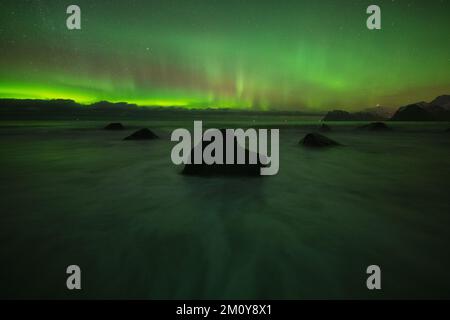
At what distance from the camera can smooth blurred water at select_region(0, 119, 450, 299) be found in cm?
283

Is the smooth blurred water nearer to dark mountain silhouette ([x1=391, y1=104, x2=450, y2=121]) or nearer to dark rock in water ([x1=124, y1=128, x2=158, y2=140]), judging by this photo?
dark rock in water ([x1=124, y1=128, x2=158, y2=140])

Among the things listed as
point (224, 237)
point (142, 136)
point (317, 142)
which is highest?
point (142, 136)

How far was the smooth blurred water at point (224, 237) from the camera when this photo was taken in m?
2.83

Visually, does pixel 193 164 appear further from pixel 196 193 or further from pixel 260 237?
pixel 260 237

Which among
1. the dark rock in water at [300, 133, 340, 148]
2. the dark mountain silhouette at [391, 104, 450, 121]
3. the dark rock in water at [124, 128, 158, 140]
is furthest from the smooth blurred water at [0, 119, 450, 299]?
the dark mountain silhouette at [391, 104, 450, 121]

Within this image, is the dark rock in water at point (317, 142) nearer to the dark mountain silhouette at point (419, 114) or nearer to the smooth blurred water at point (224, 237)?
the smooth blurred water at point (224, 237)

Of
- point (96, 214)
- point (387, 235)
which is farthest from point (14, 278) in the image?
point (387, 235)

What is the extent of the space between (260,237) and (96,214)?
9.96 ft

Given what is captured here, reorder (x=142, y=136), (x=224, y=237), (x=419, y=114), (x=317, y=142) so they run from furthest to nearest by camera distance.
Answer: (x=419, y=114) → (x=142, y=136) → (x=317, y=142) → (x=224, y=237)

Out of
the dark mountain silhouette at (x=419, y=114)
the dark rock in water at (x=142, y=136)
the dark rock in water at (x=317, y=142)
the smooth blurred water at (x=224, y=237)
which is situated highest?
the dark mountain silhouette at (x=419, y=114)

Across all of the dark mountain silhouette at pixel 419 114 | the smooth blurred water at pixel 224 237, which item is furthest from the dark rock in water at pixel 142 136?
the dark mountain silhouette at pixel 419 114

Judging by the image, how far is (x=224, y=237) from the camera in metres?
3.95

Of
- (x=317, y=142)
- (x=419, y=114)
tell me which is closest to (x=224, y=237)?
(x=317, y=142)

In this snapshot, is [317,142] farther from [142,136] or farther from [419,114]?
[419,114]
